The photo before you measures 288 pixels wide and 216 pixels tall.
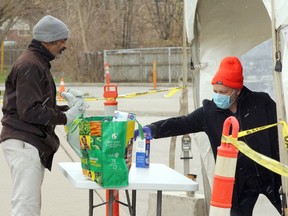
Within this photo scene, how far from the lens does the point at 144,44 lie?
1769 inches

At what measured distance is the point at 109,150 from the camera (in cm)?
471

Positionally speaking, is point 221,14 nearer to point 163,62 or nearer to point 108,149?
point 108,149

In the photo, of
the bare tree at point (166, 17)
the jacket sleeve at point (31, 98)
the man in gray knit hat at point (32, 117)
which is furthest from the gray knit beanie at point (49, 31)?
the bare tree at point (166, 17)

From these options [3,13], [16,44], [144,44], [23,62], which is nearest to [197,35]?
[23,62]

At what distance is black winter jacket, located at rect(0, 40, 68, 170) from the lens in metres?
5.35

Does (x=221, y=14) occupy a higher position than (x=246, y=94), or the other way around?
(x=221, y=14)

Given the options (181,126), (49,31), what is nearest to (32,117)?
(49,31)

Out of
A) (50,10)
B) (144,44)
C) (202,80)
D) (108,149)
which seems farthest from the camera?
(144,44)

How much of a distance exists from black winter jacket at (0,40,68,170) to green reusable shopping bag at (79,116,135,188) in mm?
658

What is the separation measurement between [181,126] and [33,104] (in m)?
1.12

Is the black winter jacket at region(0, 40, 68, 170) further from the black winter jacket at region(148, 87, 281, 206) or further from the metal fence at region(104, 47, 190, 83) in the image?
the metal fence at region(104, 47, 190, 83)

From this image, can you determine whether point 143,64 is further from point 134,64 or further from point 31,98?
point 31,98

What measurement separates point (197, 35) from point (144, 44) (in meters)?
38.3

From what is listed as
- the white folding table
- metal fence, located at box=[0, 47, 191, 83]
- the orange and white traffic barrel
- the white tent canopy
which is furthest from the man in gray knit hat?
metal fence, located at box=[0, 47, 191, 83]
